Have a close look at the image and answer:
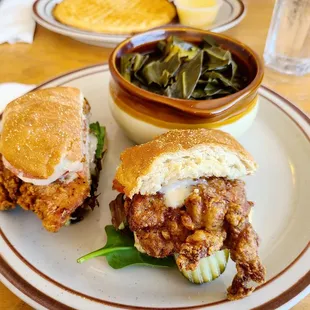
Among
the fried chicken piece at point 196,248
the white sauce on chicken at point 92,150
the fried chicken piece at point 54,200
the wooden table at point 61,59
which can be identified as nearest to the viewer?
the fried chicken piece at point 196,248

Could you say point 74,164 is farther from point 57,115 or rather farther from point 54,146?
point 57,115

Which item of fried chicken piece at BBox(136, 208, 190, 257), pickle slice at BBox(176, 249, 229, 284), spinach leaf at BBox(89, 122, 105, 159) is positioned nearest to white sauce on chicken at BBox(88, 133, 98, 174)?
spinach leaf at BBox(89, 122, 105, 159)

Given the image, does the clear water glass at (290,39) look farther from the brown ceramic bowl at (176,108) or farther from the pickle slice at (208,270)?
the pickle slice at (208,270)

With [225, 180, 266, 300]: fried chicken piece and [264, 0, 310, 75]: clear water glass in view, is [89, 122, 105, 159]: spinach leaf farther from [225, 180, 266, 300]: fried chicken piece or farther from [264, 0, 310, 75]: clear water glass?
[264, 0, 310, 75]: clear water glass

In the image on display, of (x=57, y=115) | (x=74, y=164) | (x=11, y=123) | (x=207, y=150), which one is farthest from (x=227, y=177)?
(x=11, y=123)

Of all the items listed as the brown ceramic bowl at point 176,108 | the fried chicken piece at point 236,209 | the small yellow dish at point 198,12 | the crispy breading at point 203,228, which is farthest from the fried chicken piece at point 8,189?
the small yellow dish at point 198,12

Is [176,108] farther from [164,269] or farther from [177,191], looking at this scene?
[164,269]
